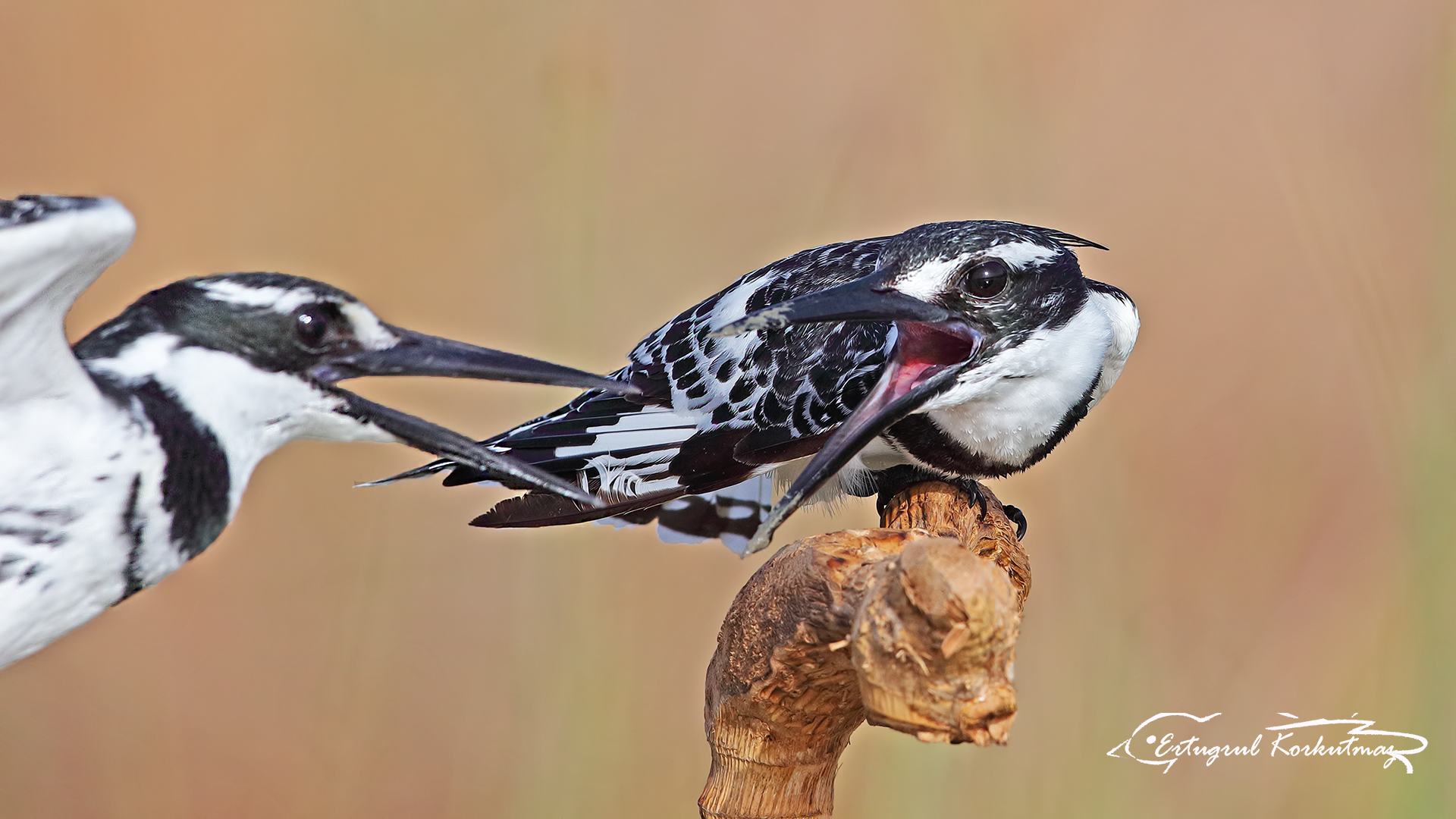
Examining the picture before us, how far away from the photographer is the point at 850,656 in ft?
2.16

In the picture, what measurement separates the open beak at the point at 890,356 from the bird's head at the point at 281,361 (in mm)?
151

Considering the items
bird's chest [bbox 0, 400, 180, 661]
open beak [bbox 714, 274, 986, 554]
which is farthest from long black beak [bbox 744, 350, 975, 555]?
bird's chest [bbox 0, 400, 180, 661]

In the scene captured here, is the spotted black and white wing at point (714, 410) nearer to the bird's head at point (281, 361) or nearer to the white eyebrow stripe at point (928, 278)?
the white eyebrow stripe at point (928, 278)

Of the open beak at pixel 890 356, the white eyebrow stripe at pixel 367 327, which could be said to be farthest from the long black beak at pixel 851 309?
the white eyebrow stripe at pixel 367 327

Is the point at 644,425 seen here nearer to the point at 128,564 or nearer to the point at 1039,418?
the point at 1039,418

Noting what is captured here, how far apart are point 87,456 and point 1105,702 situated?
1.01m

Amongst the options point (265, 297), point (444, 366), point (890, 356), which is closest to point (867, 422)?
point (890, 356)

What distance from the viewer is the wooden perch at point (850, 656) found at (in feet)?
1.82

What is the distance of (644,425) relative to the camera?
3.51ft

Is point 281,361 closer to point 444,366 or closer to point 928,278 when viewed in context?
point 444,366

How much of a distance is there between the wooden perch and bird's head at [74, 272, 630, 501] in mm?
168

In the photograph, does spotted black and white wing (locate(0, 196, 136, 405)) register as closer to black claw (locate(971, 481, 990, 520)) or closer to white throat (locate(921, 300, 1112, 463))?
white throat (locate(921, 300, 1112, 463))

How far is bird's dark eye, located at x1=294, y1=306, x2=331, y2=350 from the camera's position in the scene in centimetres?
69

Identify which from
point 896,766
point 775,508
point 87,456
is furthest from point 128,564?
point 896,766
